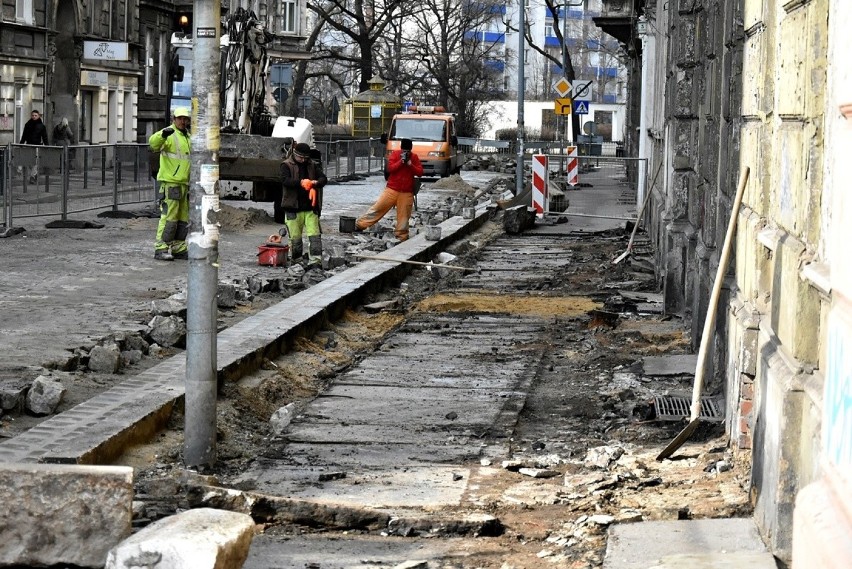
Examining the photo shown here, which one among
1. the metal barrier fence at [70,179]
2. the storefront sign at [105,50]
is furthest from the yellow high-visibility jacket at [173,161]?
the storefront sign at [105,50]

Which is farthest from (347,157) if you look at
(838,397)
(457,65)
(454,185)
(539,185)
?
(838,397)

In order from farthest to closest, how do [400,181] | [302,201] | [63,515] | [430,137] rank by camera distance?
[430,137]
[400,181]
[302,201]
[63,515]

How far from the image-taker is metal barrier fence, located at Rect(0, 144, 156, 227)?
19.7m

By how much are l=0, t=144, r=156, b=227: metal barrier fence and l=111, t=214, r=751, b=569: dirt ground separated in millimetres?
7883

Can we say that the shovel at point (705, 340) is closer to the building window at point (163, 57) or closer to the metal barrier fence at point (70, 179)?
the metal barrier fence at point (70, 179)

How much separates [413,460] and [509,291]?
27.7 feet

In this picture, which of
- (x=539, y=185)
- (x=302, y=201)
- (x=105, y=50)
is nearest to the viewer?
(x=302, y=201)

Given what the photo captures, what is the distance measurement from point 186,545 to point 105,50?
3804cm

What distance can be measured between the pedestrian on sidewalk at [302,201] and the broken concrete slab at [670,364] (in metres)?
6.81

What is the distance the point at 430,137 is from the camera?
140 feet

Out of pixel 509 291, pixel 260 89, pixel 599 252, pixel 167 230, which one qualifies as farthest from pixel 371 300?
pixel 260 89

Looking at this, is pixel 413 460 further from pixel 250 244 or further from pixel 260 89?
pixel 260 89

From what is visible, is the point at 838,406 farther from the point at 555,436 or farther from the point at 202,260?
Answer: the point at 555,436

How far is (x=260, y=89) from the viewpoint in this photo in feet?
81.8
